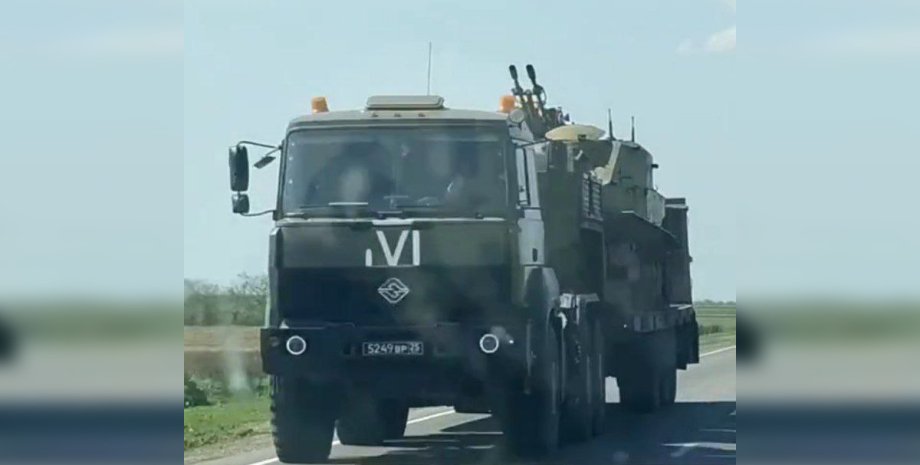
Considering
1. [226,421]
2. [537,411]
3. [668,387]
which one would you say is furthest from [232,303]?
[668,387]

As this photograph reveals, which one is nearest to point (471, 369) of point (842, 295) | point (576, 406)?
point (576, 406)

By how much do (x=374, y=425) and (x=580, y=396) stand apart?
7.15 ft

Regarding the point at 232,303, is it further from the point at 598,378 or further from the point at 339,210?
the point at 598,378

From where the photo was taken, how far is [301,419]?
1496 centimetres

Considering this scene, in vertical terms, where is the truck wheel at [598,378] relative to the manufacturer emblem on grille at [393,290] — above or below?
below

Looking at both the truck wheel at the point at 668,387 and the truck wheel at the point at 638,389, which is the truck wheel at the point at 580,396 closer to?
the truck wheel at the point at 638,389

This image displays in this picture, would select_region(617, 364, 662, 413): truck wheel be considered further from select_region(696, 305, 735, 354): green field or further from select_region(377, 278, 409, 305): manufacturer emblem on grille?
select_region(377, 278, 409, 305): manufacturer emblem on grille

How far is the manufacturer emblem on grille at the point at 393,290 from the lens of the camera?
1394cm

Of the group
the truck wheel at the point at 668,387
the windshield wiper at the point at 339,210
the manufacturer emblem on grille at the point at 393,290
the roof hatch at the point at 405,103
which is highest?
the roof hatch at the point at 405,103

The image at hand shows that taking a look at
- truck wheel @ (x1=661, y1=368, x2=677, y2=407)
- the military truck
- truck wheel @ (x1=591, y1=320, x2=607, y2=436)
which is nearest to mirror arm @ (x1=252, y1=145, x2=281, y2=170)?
the military truck

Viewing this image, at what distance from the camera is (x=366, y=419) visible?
17.3m

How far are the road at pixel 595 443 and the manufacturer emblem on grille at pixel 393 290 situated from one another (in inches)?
88.0

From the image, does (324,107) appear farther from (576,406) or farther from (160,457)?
(160,457)

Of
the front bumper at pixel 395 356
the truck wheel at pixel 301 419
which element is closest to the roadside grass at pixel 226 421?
the truck wheel at pixel 301 419
